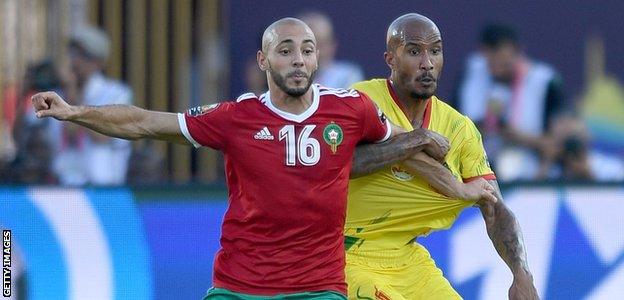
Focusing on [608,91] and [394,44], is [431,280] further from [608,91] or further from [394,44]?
[608,91]

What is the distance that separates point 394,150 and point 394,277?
674mm

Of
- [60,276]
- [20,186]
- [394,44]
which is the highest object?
[394,44]

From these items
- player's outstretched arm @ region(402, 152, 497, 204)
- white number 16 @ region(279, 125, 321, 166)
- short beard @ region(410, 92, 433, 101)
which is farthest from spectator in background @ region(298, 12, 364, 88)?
white number 16 @ region(279, 125, 321, 166)

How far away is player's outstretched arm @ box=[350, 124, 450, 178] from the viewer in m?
7.22

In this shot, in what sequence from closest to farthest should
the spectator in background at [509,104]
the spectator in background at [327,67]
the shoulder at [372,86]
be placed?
the shoulder at [372,86] → the spectator in background at [327,67] → the spectator in background at [509,104]

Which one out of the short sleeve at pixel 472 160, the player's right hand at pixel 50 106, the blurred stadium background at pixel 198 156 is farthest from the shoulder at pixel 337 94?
the blurred stadium background at pixel 198 156

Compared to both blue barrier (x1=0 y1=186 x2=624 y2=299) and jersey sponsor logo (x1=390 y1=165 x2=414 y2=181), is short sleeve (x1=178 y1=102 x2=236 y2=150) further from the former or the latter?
blue barrier (x1=0 y1=186 x2=624 y2=299)

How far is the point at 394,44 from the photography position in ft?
24.7

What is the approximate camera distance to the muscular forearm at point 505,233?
297 inches

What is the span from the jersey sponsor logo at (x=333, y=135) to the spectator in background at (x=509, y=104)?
4434 mm

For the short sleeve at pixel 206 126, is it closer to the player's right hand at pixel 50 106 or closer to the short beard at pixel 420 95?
the player's right hand at pixel 50 106

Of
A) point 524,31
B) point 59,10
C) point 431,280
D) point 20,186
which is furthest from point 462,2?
point 431,280

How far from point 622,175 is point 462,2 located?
208 cm

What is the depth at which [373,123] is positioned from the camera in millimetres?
7180
